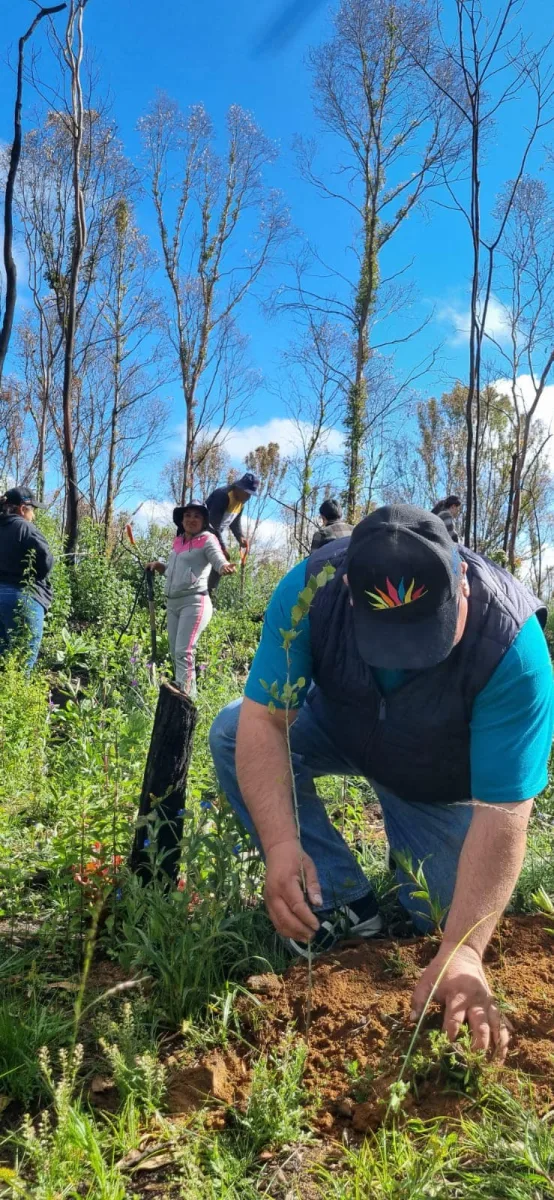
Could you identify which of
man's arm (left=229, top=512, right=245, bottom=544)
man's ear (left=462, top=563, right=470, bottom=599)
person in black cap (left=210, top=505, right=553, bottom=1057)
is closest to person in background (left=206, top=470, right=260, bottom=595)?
man's arm (left=229, top=512, right=245, bottom=544)

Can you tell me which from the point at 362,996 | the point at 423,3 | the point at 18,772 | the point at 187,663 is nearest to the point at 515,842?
the point at 362,996

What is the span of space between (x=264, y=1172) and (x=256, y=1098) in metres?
0.11

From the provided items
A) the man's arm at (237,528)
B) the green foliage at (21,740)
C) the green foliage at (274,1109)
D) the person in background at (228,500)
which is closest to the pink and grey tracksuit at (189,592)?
the person in background at (228,500)

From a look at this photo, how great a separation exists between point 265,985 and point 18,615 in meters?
4.35

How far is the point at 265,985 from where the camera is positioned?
1.74m

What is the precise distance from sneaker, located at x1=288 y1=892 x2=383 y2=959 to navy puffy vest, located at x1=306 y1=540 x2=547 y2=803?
1.16 feet

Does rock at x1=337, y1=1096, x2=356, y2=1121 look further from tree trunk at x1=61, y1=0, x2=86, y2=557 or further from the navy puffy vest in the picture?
tree trunk at x1=61, y1=0, x2=86, y2=557

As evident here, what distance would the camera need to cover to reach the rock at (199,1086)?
1.42m

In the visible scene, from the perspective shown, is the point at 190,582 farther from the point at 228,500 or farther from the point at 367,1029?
the point at 367,1029

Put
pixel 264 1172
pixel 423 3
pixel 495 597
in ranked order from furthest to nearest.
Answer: pixel 423 3 → pixel 495 597 → pixel 264 1172

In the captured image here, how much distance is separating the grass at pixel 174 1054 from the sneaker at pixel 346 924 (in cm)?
11

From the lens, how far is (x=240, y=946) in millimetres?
1959

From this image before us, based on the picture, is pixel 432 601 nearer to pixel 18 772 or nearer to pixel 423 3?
pixel 18 772

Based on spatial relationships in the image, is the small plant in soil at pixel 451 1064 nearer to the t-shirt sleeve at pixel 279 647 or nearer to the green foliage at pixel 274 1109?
the green foliage at pixel 274 1109
